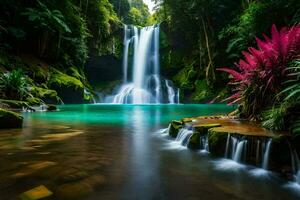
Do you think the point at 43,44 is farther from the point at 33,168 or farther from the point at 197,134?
the point at 33,168

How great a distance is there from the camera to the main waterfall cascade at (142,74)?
27.3 meters

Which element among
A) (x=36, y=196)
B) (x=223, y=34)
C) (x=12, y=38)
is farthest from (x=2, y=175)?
(x=223, y=34)

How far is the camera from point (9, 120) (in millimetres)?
7289

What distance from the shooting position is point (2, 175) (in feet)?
10.9

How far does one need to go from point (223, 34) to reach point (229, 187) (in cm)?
2213

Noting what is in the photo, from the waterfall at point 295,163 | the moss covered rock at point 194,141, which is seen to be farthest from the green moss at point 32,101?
the waterfall at point 295,163

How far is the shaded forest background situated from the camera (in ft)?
61.4

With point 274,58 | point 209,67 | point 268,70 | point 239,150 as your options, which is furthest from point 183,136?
point 209,67

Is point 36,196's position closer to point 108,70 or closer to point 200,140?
point 200,140

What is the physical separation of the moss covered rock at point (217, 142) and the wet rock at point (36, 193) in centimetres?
263

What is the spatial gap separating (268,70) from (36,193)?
4.61 m

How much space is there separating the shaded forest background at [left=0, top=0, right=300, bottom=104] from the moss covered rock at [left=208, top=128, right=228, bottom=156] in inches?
487

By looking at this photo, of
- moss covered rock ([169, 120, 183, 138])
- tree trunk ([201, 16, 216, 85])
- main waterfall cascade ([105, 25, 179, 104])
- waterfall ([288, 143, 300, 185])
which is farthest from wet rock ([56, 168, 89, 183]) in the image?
main waterfall cascade ([105, 25, 179, 104])

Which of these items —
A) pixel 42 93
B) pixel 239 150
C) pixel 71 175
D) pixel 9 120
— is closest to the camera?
pixel 71 175
